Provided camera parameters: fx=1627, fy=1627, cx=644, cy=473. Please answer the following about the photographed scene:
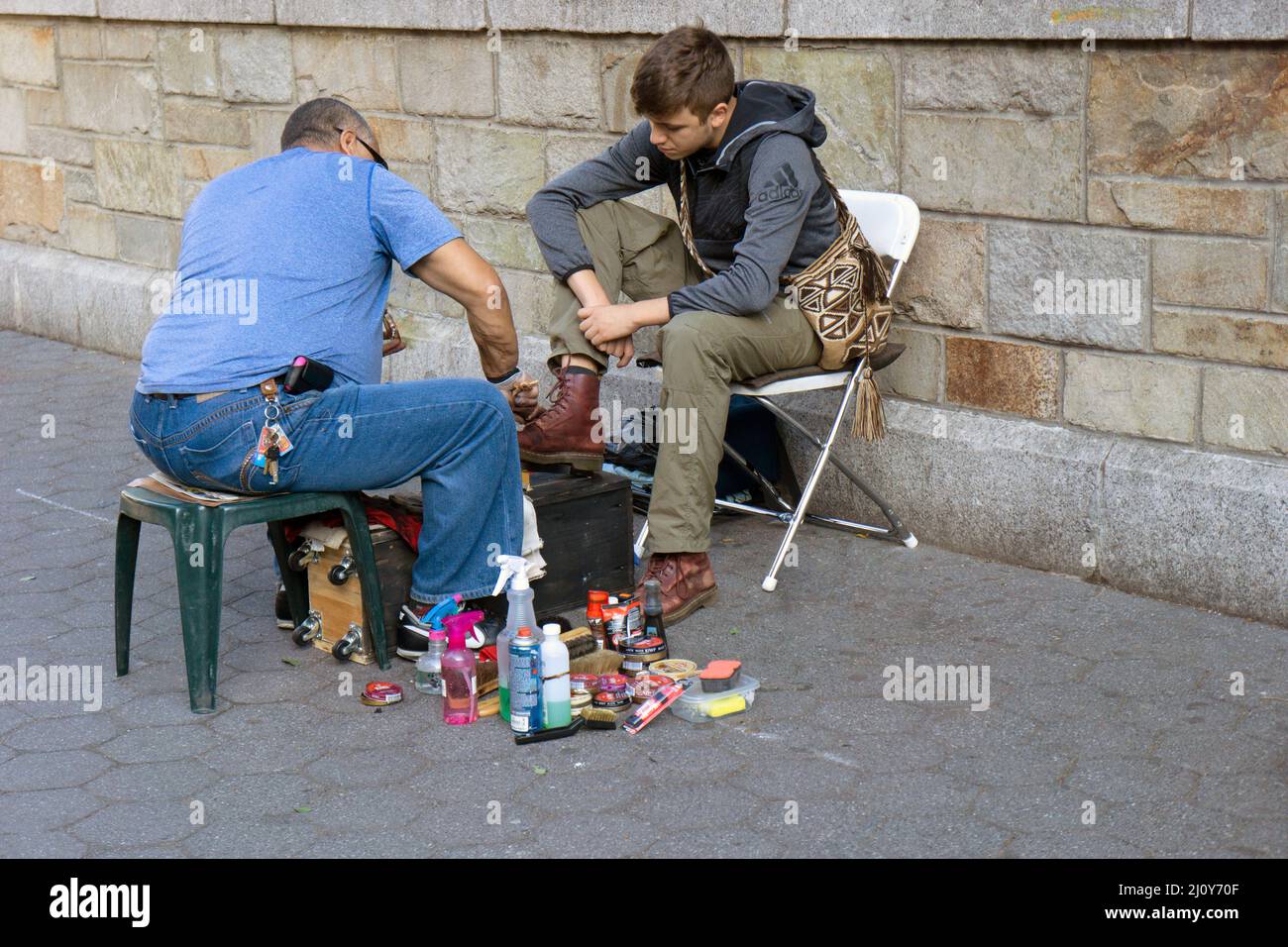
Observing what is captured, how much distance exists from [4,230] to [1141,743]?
7617 mm

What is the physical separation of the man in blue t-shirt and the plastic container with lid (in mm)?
683

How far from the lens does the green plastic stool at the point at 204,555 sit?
399 cm

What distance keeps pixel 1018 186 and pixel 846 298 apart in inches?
24.4

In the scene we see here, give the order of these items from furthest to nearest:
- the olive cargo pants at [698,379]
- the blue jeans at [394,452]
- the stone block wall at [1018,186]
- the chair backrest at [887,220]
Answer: the chair backrest at [887,220]
the olive cargo pants at [698,379]
the stone block wall at [1018,186]
the blue jeans at [394,452]

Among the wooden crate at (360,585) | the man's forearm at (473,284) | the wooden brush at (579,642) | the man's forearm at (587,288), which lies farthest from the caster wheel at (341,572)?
the man's forearm at (587,288)

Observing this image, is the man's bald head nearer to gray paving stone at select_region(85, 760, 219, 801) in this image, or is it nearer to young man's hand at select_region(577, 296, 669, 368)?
young man's hand at select_region(577, 296, 669, 368)

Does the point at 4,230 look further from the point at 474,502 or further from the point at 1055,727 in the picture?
the point at 1055,727

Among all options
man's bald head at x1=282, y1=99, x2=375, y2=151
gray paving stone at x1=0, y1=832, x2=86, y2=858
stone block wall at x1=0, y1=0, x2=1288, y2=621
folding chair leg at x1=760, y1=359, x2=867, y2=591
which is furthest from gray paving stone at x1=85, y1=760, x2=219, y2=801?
stone block wall at x1=0, y1=0, x2=1288, y2=621

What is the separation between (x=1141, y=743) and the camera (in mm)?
3770

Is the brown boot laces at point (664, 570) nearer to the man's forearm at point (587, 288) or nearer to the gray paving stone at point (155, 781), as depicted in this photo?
the man's forearm at point (587, 288)

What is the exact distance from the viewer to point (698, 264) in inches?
201

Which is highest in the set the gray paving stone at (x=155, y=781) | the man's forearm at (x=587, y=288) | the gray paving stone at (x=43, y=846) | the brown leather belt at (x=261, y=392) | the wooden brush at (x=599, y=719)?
the man's forearm at (x=587, y=288)

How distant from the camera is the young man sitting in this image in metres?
4.62

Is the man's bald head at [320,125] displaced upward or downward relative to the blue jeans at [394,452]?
upward
